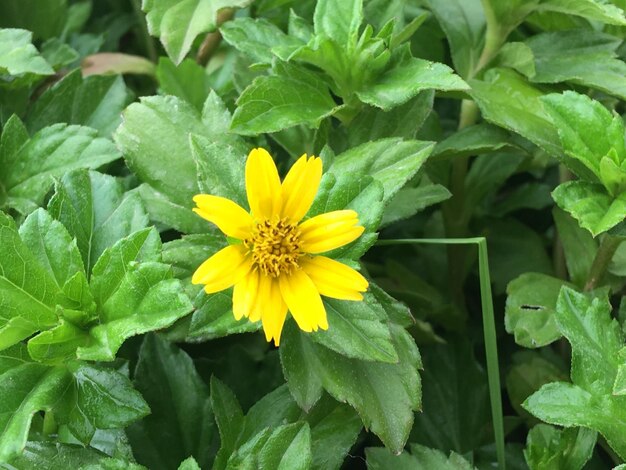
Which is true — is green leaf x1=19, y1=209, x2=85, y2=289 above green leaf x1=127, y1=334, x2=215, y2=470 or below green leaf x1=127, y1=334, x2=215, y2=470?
above

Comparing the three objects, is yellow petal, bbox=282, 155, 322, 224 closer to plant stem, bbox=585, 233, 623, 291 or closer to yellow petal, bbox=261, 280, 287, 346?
yellow petal, bbox=261, 280, 287, 346

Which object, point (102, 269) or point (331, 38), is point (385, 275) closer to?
point (331, 38)

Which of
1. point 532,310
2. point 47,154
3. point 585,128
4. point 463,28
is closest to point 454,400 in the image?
point 532,310

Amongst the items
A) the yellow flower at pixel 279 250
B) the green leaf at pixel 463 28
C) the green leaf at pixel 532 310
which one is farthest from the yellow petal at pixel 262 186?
the green leaf at pixel 463 28

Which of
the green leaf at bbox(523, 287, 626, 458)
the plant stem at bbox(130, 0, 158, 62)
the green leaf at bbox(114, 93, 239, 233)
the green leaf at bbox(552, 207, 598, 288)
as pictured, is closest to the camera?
the green leaf at bbox(523, 287, 626, 458)

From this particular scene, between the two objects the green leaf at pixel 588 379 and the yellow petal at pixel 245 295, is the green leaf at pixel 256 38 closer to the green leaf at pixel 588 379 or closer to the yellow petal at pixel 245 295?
the yellow petal at pixel 245 295

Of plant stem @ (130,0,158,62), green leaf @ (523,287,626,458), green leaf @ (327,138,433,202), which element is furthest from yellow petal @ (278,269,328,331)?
plant stem @ (130,0,158,62)
